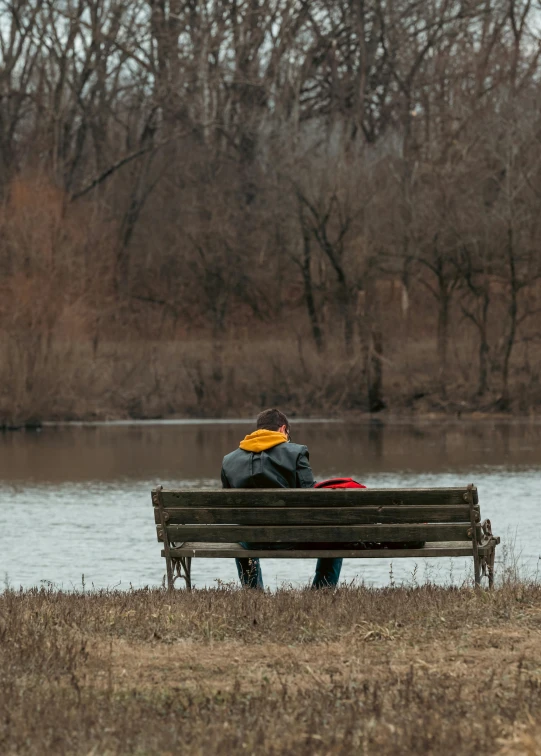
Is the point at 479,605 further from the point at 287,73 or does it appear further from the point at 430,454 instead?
the point at 287,73

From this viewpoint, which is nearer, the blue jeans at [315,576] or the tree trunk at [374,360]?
the blue jeans at [315,576]

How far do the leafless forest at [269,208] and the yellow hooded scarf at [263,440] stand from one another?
1276 inches

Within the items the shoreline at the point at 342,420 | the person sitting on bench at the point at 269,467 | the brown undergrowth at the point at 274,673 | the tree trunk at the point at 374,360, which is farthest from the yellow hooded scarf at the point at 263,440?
the tree trunk at the point at 374,360

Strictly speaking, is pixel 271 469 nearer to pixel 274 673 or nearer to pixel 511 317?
pixel 274 673

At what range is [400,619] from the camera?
729cm

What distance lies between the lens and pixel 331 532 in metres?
8.83

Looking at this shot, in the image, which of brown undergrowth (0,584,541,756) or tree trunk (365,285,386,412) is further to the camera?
tree trunk (365,285,386,412)

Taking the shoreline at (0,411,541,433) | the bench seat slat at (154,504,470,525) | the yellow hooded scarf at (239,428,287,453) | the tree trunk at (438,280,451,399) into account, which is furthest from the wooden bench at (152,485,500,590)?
the tree trunk at (438,280,451,399)

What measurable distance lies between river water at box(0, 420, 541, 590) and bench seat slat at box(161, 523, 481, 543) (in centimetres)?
68

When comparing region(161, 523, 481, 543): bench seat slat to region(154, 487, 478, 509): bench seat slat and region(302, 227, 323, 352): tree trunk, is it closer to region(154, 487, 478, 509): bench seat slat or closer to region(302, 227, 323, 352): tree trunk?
region(154, 487, 478, 509): bench seat slat

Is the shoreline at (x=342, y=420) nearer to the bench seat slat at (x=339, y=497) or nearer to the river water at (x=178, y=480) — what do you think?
the river water at (x=178, y=480)

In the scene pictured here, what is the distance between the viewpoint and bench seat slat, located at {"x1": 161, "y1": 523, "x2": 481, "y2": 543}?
346 inches

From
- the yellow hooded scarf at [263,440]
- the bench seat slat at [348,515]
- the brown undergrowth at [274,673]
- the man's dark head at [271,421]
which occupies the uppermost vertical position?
the man's dark head at [271,421]

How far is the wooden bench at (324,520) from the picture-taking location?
346 inches
